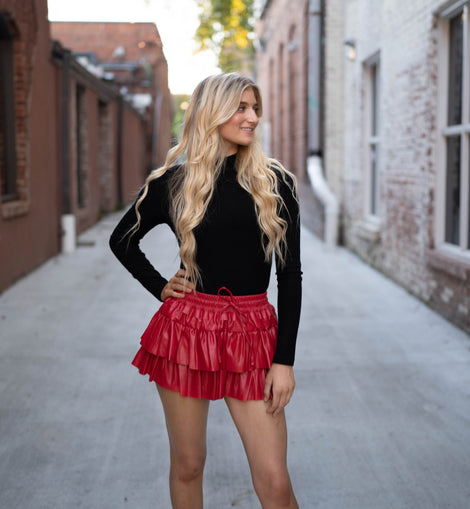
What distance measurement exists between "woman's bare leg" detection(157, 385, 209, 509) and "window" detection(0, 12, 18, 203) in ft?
23.5

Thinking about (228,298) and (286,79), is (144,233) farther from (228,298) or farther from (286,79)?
(286,79)

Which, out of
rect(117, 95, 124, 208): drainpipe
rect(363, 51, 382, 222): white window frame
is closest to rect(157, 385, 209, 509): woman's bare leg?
rect(363, 51, 382, 222): white window frame

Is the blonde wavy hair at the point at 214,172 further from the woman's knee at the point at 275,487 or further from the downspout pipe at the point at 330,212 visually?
the downspout pipe at the point at 330,212

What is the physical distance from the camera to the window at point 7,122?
8.91m

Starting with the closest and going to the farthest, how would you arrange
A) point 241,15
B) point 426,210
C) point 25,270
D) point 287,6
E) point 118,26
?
point 426,210, point 25,270, point 287,6, point 118,26, point 241,15

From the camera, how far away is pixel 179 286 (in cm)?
233

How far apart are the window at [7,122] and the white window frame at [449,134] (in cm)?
523

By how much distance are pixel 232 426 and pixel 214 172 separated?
2.04m

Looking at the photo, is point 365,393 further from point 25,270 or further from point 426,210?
point 25,270

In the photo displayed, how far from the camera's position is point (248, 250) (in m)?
2.28

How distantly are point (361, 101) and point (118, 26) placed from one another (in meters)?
17.8

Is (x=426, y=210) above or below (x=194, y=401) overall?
above

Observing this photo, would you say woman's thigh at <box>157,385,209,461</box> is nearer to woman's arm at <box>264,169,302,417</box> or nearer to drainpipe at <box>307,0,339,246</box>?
woman's arm at <box>264,169,302,417</box>

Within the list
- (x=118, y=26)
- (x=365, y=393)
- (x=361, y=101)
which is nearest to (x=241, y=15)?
(x=118, y=26)
